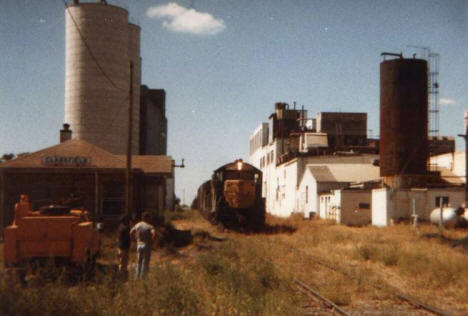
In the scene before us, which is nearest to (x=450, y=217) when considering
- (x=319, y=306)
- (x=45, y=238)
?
(x=319, y=306)

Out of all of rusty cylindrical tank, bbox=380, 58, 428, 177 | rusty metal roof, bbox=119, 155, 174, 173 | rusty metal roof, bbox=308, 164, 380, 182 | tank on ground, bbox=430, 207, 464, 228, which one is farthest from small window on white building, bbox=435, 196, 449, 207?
rusty metal roof, bbox=119, 155, 174, 173

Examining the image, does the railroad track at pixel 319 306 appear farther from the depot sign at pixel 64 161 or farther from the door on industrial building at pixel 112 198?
the depot sign at pixel 64 161

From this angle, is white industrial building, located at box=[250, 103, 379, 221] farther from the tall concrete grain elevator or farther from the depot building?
the depot building

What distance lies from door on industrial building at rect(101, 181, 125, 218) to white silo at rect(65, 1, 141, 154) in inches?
849

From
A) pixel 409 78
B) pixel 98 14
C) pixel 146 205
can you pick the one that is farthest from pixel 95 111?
pixel 409 78

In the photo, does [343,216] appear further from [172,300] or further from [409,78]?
[172,300]

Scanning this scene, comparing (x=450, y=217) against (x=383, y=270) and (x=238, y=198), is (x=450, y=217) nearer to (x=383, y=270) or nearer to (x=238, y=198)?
(x=238, y=198)

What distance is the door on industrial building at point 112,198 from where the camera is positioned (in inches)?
1031

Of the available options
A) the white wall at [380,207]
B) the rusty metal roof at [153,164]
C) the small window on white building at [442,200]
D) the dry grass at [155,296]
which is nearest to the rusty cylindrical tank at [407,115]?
the white wall at [380,207]

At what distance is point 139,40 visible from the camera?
58.0 metres

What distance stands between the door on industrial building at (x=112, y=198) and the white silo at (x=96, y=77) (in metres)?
21.6

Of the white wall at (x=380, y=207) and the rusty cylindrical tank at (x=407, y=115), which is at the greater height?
the rusty cylindrical tank at (x=407, y=115)

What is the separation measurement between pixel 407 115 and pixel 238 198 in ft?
48.2

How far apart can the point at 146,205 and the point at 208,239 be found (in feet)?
22.0
